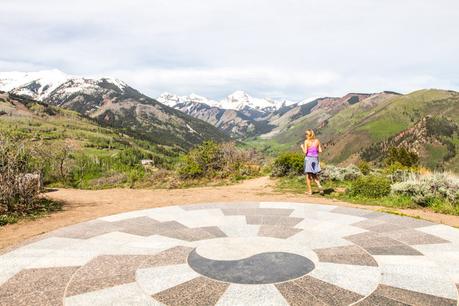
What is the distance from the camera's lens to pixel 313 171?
1267 cm

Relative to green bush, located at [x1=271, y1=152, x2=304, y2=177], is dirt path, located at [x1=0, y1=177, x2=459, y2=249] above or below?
below

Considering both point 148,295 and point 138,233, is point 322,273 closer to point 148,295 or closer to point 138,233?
point 148,295

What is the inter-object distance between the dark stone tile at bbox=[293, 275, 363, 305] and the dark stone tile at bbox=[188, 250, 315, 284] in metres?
0.24

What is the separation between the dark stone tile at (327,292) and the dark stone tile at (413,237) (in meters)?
2.87

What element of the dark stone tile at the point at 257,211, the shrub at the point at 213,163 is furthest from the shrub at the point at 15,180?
the shrub at the point at 213,163

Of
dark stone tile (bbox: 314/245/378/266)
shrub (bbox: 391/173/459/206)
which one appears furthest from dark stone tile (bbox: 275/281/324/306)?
shrub (bbox: 391/173/459/206)

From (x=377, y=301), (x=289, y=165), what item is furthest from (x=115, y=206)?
(x=289, y=165)

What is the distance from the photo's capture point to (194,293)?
487 cm

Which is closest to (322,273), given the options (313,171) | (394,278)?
(394,278)

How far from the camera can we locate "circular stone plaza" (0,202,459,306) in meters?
4.74

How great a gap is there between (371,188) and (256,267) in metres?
8.66

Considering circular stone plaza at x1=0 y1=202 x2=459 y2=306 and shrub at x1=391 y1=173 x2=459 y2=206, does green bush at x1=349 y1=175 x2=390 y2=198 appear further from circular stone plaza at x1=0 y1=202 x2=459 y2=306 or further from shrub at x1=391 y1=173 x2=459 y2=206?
circular stone plaza at x1=0 y1=202 x2=459 y2=306

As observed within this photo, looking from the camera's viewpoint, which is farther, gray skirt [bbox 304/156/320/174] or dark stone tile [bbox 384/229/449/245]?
gray skirt [bbox 304/156/320/174]

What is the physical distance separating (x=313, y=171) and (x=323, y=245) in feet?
19.7
